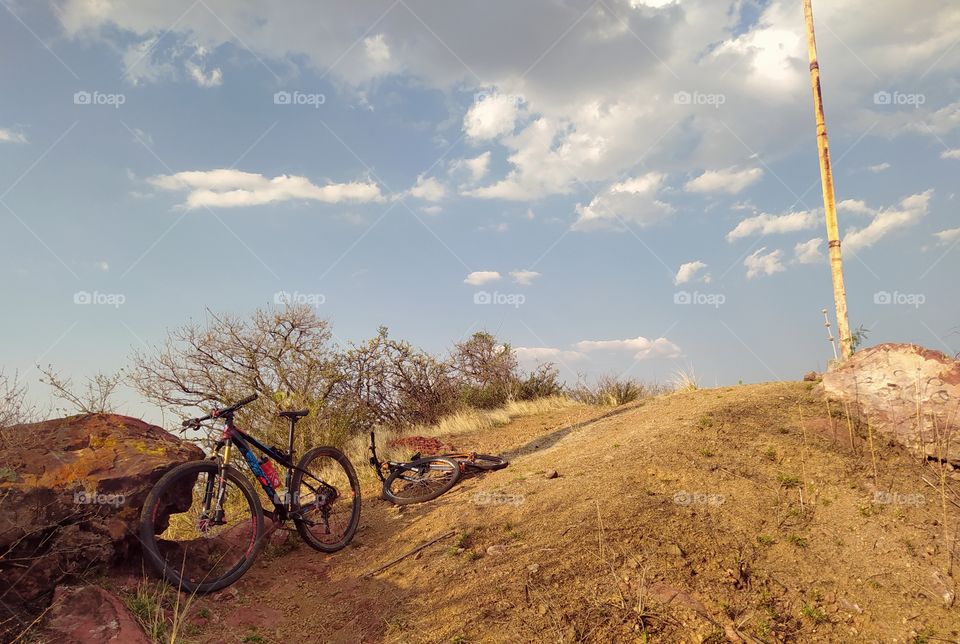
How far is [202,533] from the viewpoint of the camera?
5.84m

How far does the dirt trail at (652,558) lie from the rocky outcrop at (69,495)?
1062 millimetres

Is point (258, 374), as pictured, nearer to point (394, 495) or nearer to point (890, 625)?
point (394, 495)

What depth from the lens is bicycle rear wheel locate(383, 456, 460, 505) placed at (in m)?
8.27

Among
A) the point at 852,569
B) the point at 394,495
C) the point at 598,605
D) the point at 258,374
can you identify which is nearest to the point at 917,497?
the point at 852,569

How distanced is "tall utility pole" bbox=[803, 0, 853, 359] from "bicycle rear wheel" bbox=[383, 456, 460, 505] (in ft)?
24.2

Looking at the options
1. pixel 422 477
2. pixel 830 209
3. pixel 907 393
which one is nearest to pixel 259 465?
pixel 422 477

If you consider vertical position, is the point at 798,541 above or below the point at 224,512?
below

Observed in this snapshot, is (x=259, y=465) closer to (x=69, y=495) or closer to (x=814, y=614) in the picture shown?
(x=69, y=495)

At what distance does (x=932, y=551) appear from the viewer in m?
5.80

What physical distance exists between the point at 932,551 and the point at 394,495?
5.96 m

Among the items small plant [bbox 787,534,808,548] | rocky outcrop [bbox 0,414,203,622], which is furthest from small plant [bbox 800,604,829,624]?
rocky outcrop [bbox 0,414,203,622]

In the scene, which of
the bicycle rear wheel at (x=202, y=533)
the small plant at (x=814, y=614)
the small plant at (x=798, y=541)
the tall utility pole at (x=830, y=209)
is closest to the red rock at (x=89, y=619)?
the bicycle rear wheel at (x=202, y=533)

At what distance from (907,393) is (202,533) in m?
8.66

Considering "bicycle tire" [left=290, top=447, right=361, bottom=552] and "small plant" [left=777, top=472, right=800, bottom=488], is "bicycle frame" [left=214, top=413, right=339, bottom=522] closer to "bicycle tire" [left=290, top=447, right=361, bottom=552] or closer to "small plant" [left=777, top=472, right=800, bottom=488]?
"bicycle tire" [left=290, top=447, right=361, bottom=552]
